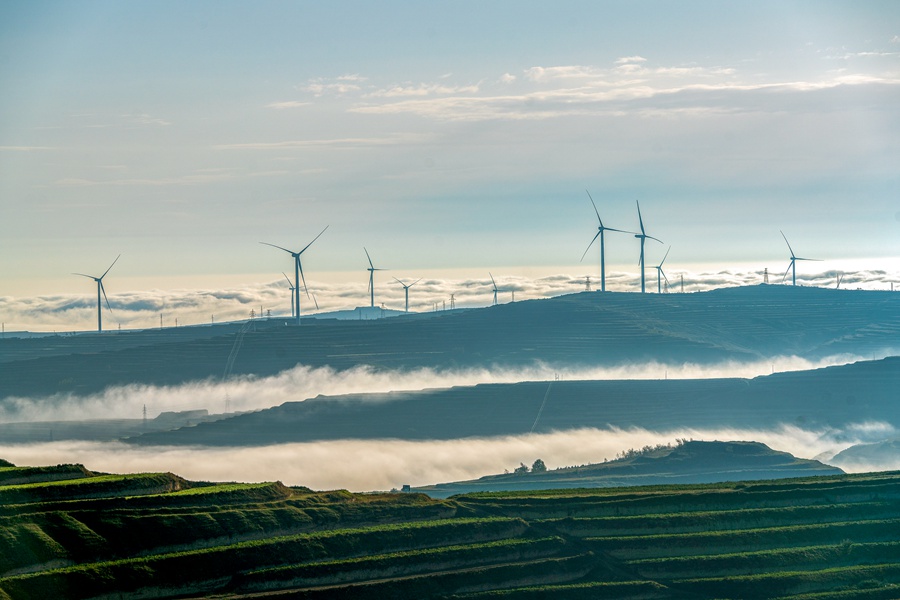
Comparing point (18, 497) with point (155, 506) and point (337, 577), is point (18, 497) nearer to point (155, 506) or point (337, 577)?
point (155, 506)

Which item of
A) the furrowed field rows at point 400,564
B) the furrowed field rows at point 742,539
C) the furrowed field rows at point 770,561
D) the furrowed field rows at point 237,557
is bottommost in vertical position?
the furrowed field rows at point 770,561

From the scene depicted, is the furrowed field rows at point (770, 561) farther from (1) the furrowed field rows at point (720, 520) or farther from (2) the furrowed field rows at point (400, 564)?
(2) the furrowed field rows at point (400, 564)

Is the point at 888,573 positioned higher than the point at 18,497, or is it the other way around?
the point at 18,497

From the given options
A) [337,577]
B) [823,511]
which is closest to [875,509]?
[823,511]

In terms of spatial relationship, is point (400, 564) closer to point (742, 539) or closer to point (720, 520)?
point (742, 539)

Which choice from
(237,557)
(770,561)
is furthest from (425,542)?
(770,561)

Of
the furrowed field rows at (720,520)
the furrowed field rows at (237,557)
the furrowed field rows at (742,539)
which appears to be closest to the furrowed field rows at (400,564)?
the furrowed field rows at (237,557)

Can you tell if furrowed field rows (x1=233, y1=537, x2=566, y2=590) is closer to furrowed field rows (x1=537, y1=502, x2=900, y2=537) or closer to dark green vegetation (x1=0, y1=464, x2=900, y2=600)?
dark green vegetation (x1=0, y1=464, x2=900, y2=600)

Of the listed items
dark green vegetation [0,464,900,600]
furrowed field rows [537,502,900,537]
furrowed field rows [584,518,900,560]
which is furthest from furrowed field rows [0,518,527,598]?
furrowed field rows [584,518,900,560]
